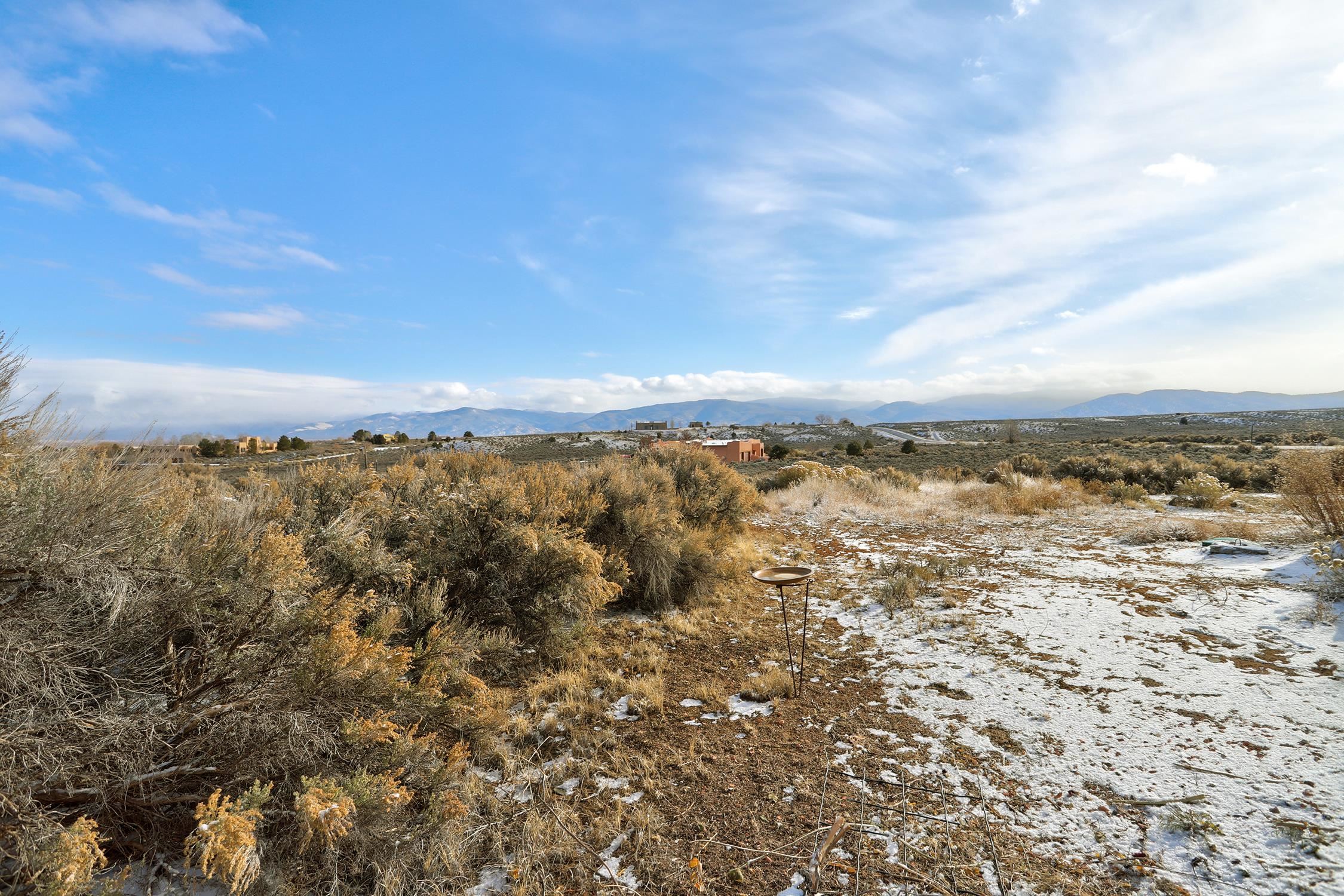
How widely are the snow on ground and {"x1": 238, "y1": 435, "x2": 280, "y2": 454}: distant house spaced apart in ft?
100

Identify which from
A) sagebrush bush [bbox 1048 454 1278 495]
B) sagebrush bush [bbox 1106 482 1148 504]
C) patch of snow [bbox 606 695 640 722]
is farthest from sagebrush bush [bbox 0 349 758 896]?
sagebrush bush [bbox 1048 454 1278 495]

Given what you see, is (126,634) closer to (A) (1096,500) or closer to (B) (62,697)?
(B) (62,697)

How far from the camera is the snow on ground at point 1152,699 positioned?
2.91 metres

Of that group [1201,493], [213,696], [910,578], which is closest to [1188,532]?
[910,578]

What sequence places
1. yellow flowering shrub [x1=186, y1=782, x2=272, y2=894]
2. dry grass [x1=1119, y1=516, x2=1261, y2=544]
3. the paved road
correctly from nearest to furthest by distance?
yellow flowering shrub [x1=186, y1=782, x2=272, y2=894], dry grass [x1=1119, y1=516, x2=1261, y2=544], the paved road

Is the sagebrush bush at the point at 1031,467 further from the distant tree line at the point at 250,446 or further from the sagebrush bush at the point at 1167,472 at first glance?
the distant tree line at the point at 250,446

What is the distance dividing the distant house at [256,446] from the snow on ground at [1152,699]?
3056 centimetres

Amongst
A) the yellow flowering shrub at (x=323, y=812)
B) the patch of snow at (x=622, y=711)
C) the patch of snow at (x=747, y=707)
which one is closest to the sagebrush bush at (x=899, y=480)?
the patch of snow at (x=747, y=707)

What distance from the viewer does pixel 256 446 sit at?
27328mm

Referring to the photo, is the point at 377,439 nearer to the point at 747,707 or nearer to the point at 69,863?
the point at 747,707

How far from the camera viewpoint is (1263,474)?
16375mm

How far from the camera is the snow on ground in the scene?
2.91 metres

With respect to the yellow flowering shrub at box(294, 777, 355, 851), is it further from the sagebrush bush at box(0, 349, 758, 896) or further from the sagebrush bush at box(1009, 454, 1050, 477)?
the sagebrush bush at box(1009, 454, 1050, 477)

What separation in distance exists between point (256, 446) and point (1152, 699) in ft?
111
